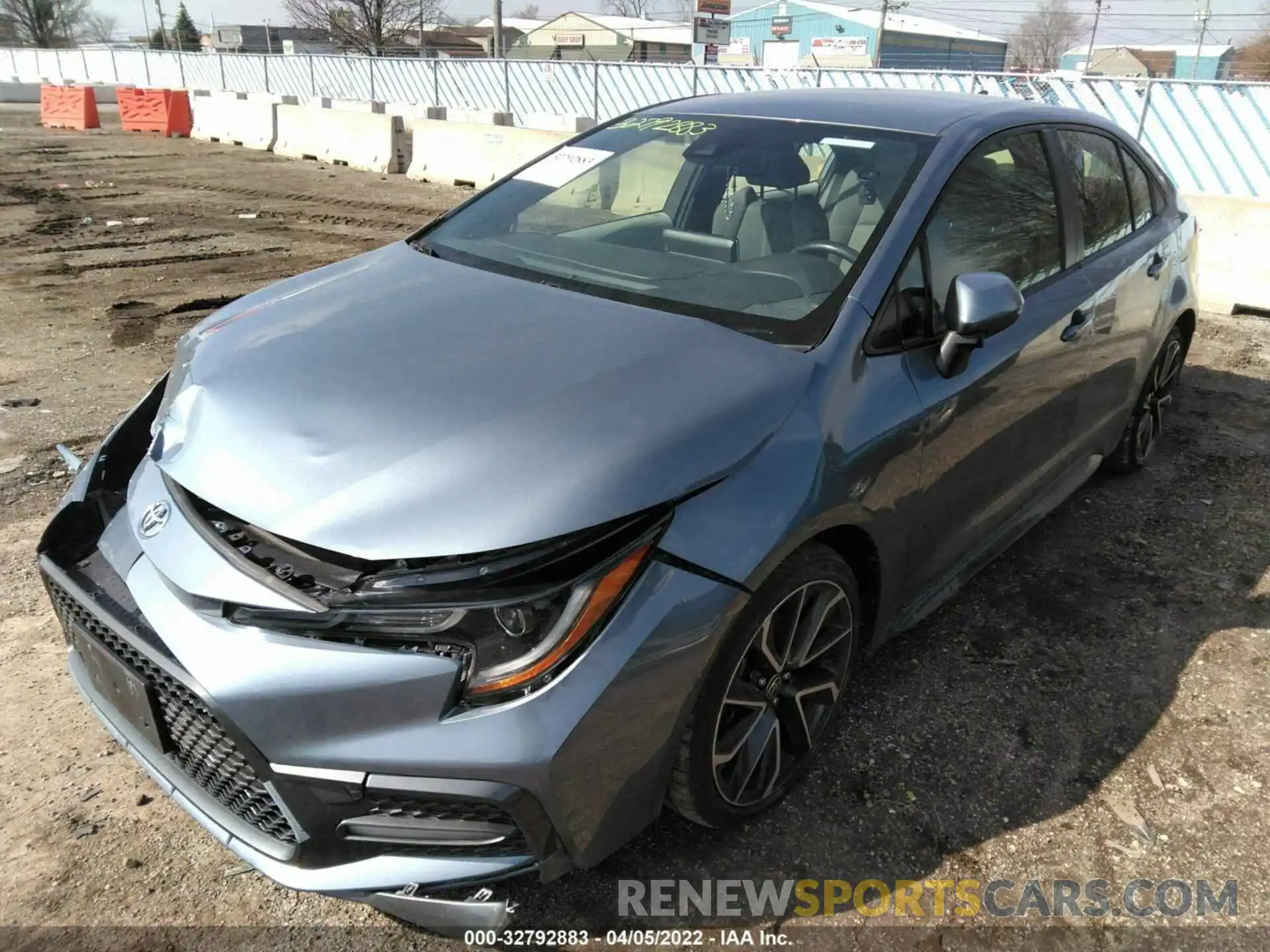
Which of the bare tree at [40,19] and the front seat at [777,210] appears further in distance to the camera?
the bare tree at [40,19]

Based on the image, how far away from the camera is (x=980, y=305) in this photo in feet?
8.32

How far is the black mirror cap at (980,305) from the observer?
8.32 feet

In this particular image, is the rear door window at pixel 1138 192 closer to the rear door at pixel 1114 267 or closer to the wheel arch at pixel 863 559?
the rear door at pixel 1114 267

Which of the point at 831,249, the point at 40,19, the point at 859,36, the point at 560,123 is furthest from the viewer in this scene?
the point at 40,19

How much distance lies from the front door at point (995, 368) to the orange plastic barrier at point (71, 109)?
2750 cm

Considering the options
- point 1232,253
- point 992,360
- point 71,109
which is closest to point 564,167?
point 992,360

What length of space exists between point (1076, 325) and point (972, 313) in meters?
1.07

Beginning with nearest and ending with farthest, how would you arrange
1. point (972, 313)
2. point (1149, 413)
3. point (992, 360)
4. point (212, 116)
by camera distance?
point (972, 313), point (992, 360), point (1149, 413), point (212, 116)

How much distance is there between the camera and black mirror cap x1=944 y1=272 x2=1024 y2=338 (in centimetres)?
254

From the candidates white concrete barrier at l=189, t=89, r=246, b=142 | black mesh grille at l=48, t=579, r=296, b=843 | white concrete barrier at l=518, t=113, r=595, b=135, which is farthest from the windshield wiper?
white concrete barrier at l=189, t=89, r=246, b=142

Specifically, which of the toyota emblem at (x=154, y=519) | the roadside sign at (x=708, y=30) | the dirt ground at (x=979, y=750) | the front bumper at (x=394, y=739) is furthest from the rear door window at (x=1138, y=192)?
the roadside sign at (x=708, y=30)

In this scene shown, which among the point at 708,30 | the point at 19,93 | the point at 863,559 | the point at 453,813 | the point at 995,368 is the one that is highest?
the point at 708,30

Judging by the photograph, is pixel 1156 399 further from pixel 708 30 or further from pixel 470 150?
pixel 708 30

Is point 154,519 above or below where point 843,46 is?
below
